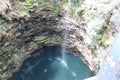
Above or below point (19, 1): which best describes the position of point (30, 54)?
below

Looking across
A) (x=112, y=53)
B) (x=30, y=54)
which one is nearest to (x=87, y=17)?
(x=30, y=54)

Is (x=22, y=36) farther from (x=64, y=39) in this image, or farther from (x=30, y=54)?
(x=64, y=39)

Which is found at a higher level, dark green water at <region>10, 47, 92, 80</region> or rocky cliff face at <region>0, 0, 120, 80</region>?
rocky cliff face at <region>0, 0, 120, 80</region>

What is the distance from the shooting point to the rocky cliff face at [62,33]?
7.20 m

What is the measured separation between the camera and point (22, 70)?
9.80 metres

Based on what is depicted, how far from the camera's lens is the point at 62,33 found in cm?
984

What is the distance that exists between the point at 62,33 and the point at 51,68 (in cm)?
180

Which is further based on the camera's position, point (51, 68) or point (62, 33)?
point (51, 68)

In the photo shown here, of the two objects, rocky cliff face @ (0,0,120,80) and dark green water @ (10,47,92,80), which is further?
dark green water @ (10,47,92,80)

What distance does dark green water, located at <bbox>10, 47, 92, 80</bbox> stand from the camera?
9.61 meters

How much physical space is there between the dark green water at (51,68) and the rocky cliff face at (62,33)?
16.5 inches

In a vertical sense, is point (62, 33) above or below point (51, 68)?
above

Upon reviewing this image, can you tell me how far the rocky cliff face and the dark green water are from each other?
1.37 feet

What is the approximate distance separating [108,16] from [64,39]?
130 inches
